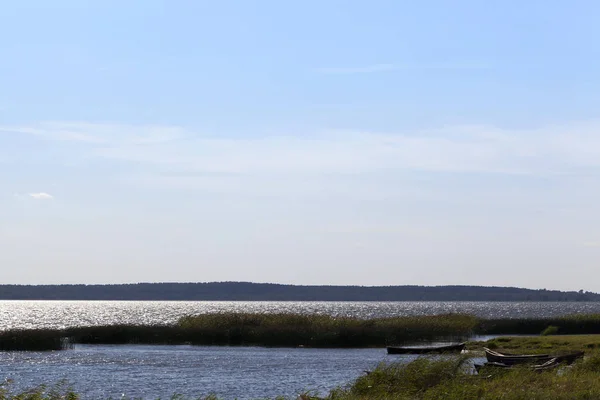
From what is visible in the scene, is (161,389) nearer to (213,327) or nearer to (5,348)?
(5,348)

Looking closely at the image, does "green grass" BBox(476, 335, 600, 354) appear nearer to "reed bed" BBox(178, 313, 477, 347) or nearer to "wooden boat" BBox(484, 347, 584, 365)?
"reed bed" BBox(178, 313, 477, 347)

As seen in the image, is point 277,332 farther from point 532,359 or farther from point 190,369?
point 532,359

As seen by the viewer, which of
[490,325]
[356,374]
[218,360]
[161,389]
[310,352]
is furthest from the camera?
[490,325]

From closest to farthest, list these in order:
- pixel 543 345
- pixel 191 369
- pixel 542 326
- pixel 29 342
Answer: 1. pixel 191 369
2. pixel 543 345
3. pixel 29 342
4. pixel 542 326

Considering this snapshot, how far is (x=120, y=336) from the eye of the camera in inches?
3228

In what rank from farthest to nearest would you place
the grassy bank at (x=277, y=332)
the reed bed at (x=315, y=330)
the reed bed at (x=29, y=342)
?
the reed bed at (x=315, y=330), the grassy bank at (x=277, y=332), the reed bed at (x=29, y=342)

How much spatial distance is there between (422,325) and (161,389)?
130 feet

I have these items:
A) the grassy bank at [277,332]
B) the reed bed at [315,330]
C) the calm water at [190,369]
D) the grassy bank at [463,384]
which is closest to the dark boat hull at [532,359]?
the grassy bank at [463,384]

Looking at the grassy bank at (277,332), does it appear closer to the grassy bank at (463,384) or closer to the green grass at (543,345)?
the green grass at (543,345)

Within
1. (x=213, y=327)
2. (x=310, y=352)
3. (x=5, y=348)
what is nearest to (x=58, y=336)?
(x=5, y=348)

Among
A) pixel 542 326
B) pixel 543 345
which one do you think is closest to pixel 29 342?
pixel 543 345

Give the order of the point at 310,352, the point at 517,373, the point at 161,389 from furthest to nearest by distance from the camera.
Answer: the point at 310,352 < the point at 161,389 < the point at 517,373

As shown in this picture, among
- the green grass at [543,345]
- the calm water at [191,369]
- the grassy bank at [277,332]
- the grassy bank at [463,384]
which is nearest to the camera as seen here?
the grassy bank at [463,384]

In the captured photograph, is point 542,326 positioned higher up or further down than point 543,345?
higher up
